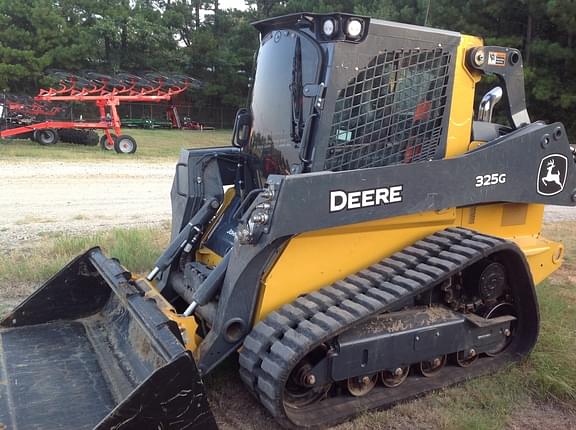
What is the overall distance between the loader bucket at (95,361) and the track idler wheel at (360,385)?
1016 millimetres

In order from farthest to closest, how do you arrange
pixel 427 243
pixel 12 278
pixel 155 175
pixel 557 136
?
pixel 155 175, pixel 12 278, pixel 557 136, pixel 427 243

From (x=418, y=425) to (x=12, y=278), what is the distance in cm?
400

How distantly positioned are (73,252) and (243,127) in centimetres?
289

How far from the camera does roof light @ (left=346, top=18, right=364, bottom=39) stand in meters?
3.60

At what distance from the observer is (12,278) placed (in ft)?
18.9

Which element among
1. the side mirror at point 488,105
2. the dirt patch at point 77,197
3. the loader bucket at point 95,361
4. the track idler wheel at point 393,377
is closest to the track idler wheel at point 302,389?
the track idler wheel at point 393,377

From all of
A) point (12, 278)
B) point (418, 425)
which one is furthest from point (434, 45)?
point (12, 278)

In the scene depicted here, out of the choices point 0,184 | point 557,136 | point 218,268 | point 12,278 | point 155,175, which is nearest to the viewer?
point 218,268

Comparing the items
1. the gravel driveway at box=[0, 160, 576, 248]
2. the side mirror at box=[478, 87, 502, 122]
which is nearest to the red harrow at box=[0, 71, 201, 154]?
the gravel driveway at box=[0, 160, 576, 248]

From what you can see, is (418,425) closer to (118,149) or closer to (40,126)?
(118,149)

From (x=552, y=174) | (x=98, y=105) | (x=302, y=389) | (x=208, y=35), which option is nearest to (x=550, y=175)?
(x=552, y=174)

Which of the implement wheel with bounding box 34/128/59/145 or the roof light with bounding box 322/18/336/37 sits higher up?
the roof light with bounding box 322/18/336/37

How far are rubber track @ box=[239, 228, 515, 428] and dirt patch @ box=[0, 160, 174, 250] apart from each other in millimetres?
4520

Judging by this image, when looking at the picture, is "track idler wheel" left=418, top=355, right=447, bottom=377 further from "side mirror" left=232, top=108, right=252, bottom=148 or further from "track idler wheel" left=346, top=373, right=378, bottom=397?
"side mirror" left=232, top=108, right=252, bottom=148
